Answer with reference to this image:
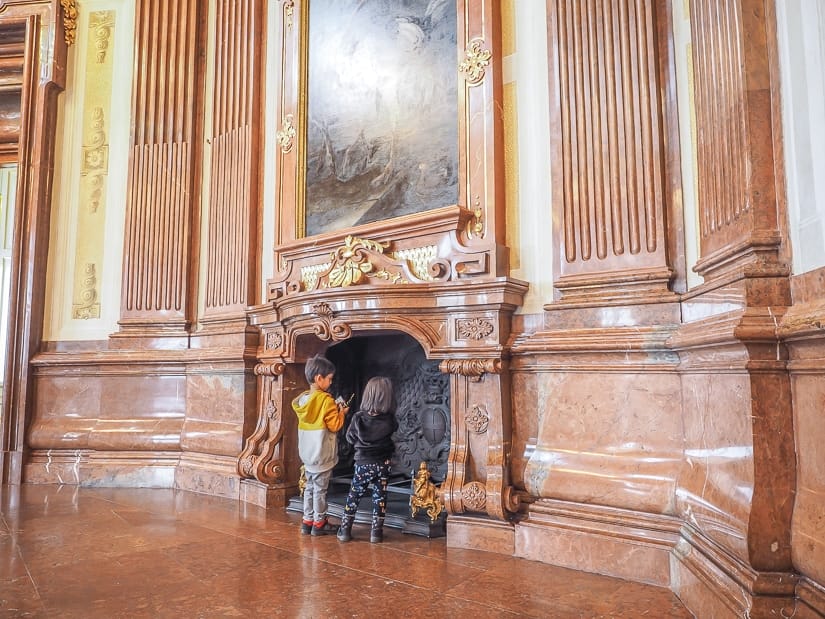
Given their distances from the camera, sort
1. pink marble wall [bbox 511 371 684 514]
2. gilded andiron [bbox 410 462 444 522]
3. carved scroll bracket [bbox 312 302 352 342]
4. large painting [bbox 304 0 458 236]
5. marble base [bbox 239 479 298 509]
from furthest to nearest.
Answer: marble base [bbox 239 479 298 509] < large painting [bbox 304 0 458 236] < carved scroll bracket [bbox 312 302 352 342] < gilded andiron [bbox 410 462 444 522] < pink marble wall [bbox 511 371 684 514]

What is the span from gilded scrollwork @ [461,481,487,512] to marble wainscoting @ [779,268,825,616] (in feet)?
5.78

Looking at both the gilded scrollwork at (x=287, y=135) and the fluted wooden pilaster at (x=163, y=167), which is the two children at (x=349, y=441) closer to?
the gilded scrollwork at (x=287, y=135)

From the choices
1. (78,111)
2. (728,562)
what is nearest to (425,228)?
(728,562)

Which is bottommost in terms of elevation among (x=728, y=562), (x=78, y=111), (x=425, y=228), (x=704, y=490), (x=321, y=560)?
(x=321, y=560)

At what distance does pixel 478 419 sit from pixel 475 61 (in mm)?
2447

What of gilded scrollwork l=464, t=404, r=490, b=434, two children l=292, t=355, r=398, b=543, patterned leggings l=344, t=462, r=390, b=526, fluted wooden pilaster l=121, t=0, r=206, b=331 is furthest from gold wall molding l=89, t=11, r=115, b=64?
gilded scrollwork l=464, t=404, r=490, b=434

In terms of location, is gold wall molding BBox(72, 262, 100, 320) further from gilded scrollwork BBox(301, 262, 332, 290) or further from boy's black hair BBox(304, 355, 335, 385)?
boy's black hair BBox(304, 355, 335, 385)

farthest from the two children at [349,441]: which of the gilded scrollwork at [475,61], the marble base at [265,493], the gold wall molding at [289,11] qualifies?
the gold wall molding at [289,11]

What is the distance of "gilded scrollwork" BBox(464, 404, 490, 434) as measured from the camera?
395cm

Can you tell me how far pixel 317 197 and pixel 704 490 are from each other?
370 cm

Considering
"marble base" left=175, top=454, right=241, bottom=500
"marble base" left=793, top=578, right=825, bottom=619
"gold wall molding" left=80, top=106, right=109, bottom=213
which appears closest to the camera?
"marble base" left=793, top=578, right=825, bottom=619

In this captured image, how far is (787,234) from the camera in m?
2.52

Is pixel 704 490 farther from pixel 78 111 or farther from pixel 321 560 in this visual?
pixel 78 111

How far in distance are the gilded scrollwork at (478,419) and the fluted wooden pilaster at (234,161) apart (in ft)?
8.32
